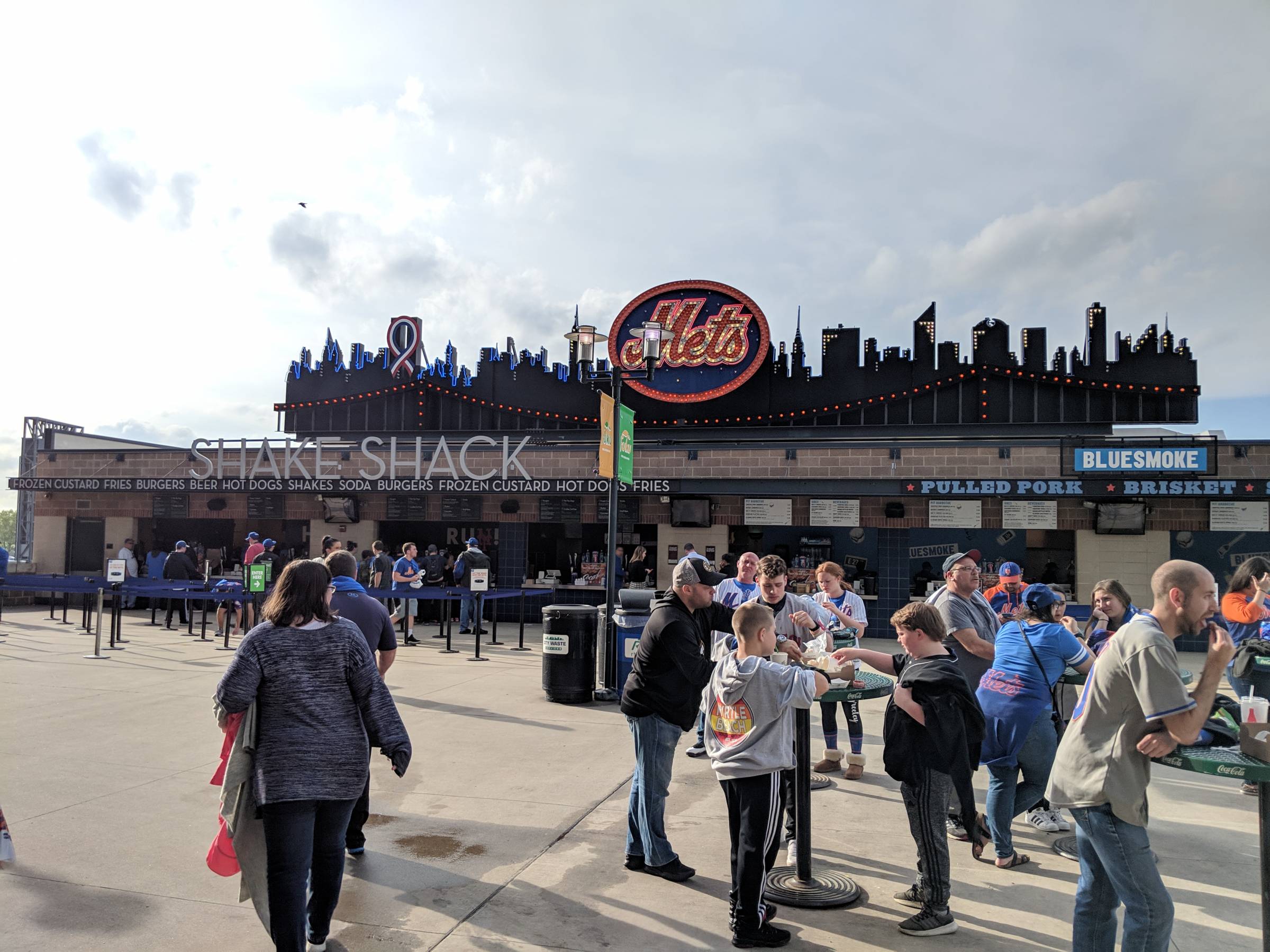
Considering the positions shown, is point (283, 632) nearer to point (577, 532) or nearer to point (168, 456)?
point (577, 532)

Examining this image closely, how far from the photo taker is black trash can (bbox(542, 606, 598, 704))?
10.6 meters

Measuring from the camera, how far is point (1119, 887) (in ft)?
11.6

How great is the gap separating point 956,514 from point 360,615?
15.3 meters

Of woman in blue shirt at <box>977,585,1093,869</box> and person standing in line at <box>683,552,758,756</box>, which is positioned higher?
person standing in line at <box>683,552,758,756</box>

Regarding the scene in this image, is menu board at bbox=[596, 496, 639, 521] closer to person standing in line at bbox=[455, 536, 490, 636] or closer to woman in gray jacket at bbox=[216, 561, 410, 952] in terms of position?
person standing in line at bbox=[455, 536, 490, 636]

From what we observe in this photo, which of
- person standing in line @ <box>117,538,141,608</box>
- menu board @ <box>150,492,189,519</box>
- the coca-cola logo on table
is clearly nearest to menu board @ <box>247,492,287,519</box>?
menu board @ <box>150,492,189,519</box>

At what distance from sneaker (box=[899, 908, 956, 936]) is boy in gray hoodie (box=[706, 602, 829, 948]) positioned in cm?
63

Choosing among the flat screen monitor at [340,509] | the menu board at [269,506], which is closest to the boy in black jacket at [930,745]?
the flat screen monitor at [340,509]

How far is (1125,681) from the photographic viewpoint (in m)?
3.50

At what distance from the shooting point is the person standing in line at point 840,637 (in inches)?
298

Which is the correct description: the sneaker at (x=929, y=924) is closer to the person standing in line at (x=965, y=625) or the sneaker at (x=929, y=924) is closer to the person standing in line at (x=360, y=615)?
the person standing in line at (x=965, y=625)

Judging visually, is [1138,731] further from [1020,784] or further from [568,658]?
[568,658]

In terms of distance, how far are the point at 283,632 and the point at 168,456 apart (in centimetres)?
2139

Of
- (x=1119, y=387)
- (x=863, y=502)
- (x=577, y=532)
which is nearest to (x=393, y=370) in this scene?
(x=577, y=532)
